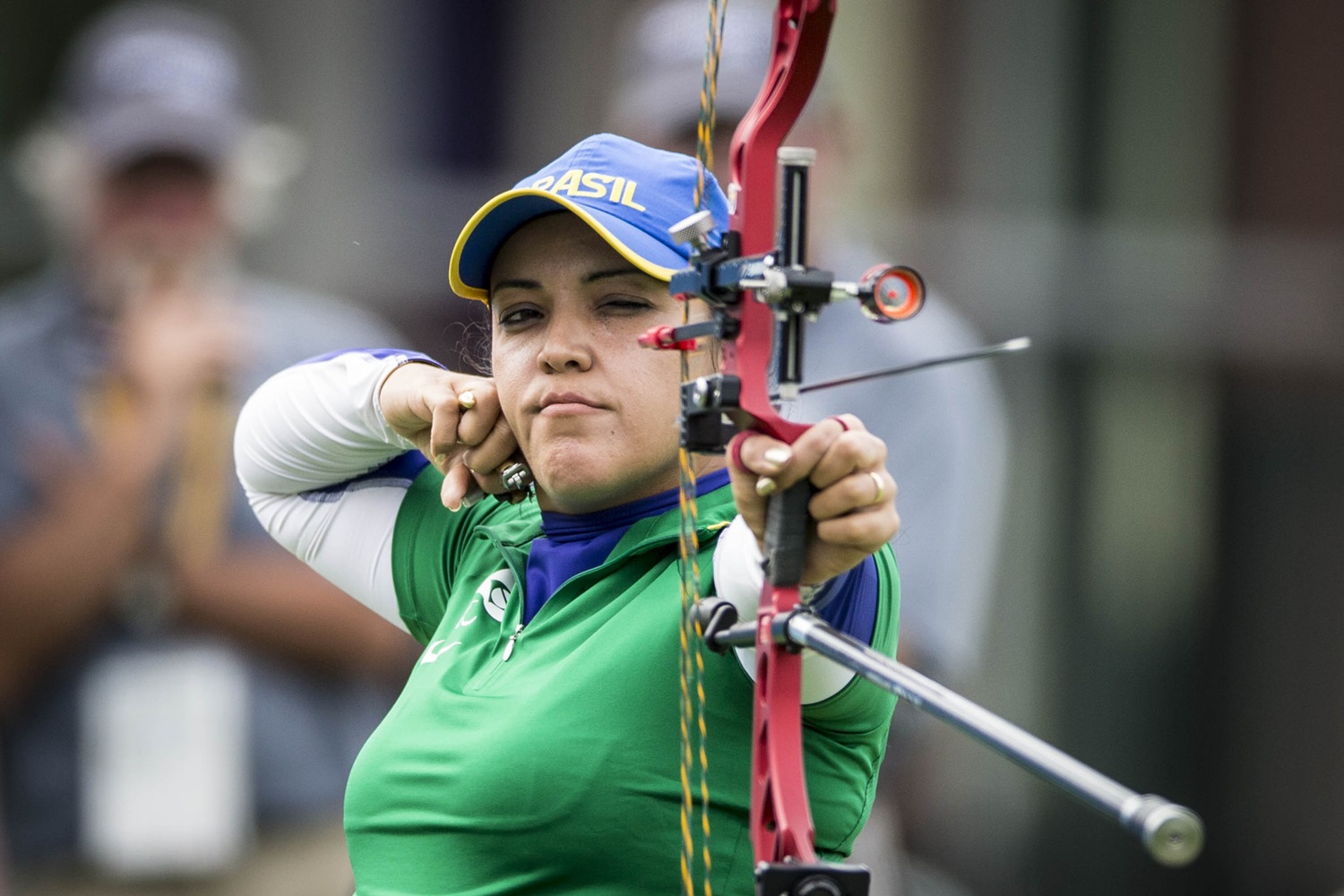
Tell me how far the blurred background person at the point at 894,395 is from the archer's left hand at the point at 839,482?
4.41 ft

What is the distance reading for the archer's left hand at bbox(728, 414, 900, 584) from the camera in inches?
56.6

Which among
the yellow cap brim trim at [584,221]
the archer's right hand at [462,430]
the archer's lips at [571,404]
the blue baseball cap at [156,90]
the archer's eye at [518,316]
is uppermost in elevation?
the blue baseball cap at [156,90]

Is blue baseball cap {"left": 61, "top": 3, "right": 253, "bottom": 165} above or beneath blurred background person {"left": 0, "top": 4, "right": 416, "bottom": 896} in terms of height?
above

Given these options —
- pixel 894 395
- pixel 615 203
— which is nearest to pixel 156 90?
pixel 894 395

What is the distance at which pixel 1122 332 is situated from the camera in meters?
5.43

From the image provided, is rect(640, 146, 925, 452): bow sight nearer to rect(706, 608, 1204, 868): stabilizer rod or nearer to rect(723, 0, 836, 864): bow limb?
rect(723, 0, 836, 864): bow limb

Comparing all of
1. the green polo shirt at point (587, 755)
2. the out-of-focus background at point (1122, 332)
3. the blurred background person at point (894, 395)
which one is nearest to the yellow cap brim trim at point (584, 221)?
the green polo shirt at point (587, 755)

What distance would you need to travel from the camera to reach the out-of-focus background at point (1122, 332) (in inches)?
199

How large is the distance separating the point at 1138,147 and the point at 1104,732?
181 centimetres

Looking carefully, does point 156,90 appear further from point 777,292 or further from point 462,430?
point 777,292

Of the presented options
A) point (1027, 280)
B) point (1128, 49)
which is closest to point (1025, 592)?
point (1027, 280)

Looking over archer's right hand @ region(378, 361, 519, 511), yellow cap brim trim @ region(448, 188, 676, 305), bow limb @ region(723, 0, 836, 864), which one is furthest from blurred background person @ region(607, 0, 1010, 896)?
bow limb @ region(723, 0, 836, 864)

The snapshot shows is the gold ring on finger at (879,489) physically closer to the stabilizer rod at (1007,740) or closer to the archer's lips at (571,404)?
the stabilizer rod at (1007,740)

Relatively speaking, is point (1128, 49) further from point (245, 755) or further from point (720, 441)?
point (720, 441)
